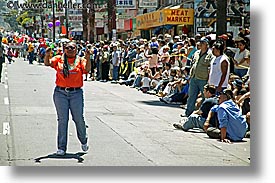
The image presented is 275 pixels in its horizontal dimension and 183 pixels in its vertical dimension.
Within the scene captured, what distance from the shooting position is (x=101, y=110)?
39.8 feet

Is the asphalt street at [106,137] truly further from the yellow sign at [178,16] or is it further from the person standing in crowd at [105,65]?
the yellow sign at [178,16]

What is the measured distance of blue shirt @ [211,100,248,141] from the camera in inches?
376

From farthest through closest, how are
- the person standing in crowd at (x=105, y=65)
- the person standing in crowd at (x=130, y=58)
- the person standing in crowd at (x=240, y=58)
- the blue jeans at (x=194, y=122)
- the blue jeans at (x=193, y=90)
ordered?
the person standing in crowd at (x=130, y=58) < the person standing in crowd at (x=105, y=65) < the blue jeans at (x=193, y=90) < the person standing in crowd at (x=240, y=58) < the blue jeans at (x=194, y=122)

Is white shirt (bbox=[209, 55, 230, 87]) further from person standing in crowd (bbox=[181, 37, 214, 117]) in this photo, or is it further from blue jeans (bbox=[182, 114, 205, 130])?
blue jeans (bbox=[182, 114, 205, 130])

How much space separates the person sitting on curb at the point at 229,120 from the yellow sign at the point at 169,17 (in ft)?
35.1

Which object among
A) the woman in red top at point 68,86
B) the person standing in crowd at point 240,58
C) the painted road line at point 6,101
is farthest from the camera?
the painted road line at point 6,101

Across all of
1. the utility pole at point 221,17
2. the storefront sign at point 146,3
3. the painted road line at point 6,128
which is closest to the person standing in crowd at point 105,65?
the storefront sign at point 146,3

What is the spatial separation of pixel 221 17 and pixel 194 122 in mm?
3112

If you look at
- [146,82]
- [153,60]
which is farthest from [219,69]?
[153,60]

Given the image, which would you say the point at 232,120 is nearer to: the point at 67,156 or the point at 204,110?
the point at 204,110

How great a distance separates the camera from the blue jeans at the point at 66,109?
26.2 feet

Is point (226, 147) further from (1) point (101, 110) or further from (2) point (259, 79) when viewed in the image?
(1) point (101, 110)

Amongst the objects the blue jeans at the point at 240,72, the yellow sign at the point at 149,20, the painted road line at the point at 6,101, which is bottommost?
the painted road line at the point at 6,101

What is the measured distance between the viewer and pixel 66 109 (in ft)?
26.3
